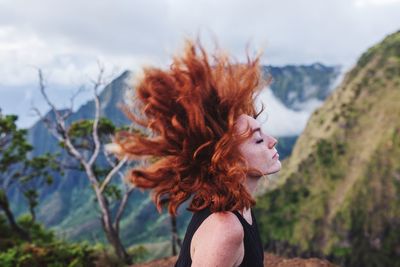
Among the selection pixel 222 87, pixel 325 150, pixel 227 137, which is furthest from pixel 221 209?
pixel 325 150

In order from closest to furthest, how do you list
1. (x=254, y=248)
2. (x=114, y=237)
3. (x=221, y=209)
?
(x=221, y=209), (x=254, y=248), (x=114, y=237)

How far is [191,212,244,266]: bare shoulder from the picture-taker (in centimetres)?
214

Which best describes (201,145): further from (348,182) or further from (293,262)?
(348,182)

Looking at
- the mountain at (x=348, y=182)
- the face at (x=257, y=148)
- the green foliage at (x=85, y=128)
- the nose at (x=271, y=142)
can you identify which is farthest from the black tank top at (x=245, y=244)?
the mountain at (x=348, y=182)

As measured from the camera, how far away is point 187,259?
2.53 metres

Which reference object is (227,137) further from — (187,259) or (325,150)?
(325,150)

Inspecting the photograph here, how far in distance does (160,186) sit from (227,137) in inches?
17.2

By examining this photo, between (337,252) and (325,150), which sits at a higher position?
(325,150)

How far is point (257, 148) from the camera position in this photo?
2.59 m

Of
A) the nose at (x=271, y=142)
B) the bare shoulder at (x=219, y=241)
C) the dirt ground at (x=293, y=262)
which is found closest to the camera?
the bare shoulder at (x=219, y=241)

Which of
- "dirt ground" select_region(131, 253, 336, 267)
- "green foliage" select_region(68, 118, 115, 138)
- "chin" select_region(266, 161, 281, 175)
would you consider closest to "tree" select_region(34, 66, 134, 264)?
"green foliage" select_region(68, 118, 115, 138)

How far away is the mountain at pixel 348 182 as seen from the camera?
96688mm

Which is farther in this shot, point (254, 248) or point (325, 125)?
point (325, 125)

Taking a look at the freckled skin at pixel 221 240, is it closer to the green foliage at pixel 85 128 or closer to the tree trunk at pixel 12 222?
the green foliage at pixel 85 128
